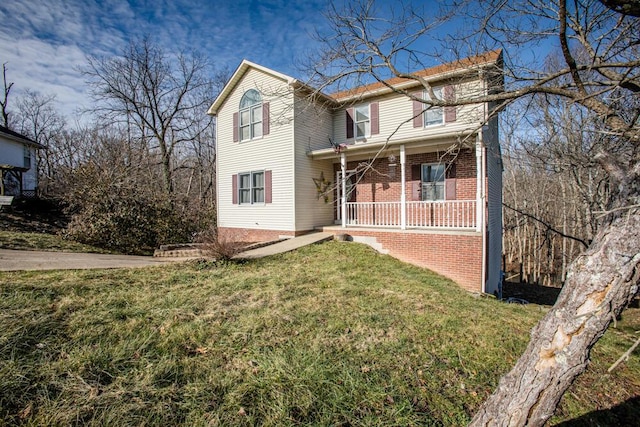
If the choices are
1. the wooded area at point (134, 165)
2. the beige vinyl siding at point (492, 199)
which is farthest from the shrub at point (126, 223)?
the beige vinyl siding at point (492, 199)

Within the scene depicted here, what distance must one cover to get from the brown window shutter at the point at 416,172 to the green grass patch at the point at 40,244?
440 inches

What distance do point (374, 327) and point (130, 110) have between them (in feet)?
71.1

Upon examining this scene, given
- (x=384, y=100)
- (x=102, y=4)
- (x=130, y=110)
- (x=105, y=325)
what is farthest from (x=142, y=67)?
(x=105, y=325)

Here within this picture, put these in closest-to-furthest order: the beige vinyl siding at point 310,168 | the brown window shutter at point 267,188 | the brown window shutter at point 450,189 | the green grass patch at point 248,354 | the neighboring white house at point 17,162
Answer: the green grass patch at point 248,354 < the brown window shutter at point 450,189 < the beige vinyl siding at point 310,168 < the brown window shutter at point 267,188 < the neighboring white house at point 17,162

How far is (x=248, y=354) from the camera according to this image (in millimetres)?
3562

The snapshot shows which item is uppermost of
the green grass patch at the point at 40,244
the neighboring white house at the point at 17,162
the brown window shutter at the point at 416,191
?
the neighboring white house at the point at 17,162

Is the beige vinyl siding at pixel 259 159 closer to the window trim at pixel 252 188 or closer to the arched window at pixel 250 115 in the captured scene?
the window trim at pixel 252 188

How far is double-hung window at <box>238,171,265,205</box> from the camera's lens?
12.9 meters

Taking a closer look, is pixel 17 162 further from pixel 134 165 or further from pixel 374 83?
pixel 374 83

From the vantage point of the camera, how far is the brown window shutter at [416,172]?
1141 cm

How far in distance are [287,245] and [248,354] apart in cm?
652

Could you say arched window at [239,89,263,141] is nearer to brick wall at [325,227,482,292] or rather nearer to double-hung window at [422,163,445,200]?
double-hung window at [422,163,445,200]

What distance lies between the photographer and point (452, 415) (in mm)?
3027

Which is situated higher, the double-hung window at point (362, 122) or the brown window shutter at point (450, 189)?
A: the double-hung window at point (362, 122)
